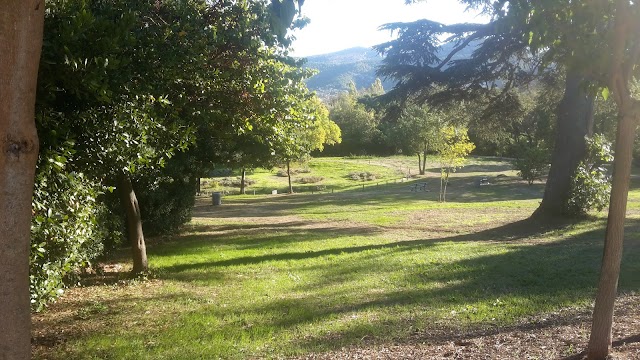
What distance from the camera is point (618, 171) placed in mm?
4348

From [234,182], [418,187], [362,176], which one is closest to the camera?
[418,187]

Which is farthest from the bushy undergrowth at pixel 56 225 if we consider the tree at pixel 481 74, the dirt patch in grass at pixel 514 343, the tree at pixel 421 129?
the tree at pixel 421 129

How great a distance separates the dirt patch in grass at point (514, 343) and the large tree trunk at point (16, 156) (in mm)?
2968

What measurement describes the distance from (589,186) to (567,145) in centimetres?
141

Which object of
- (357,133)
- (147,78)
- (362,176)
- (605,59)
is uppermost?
(357,133)

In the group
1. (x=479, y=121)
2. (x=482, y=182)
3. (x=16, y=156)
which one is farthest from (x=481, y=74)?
(x=482, y=182)

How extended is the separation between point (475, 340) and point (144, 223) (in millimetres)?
11717

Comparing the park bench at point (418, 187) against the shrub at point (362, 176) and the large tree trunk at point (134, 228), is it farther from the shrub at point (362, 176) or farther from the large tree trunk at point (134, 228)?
the large tree trunk at point (134, 228)

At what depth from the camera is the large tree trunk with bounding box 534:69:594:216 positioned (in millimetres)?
16266

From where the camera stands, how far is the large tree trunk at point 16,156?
3.01 m

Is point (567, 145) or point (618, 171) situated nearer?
point (618, 171)

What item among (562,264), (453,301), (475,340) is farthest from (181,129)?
(562,264)

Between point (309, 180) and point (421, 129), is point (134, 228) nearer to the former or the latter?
point (421, 129)

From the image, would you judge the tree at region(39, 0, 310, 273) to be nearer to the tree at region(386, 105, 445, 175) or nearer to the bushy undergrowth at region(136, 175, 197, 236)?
the bushy undergrowth at region(136, 175, 197, 236)
